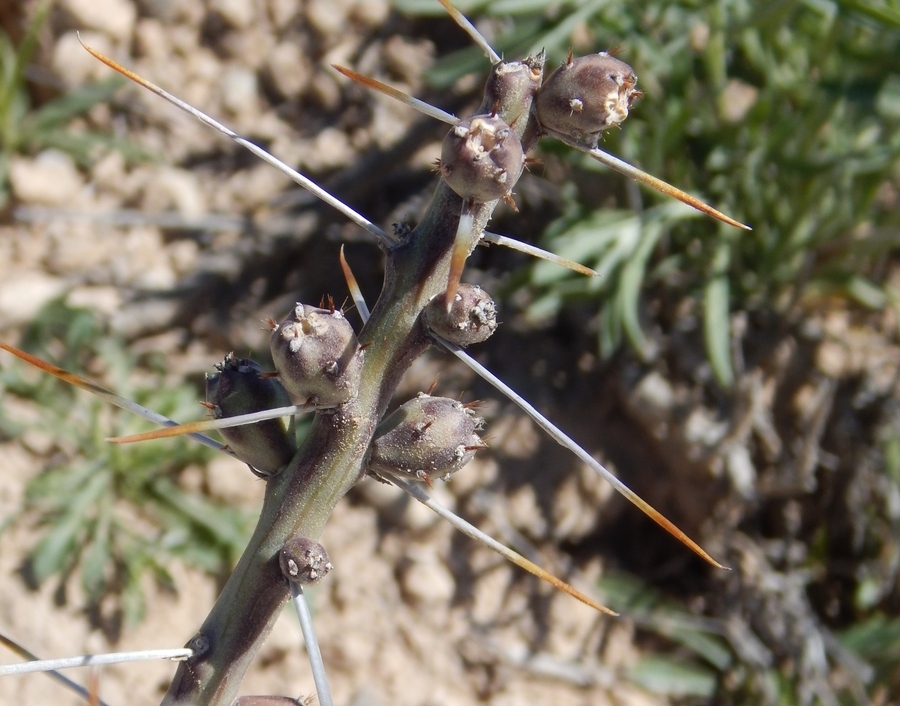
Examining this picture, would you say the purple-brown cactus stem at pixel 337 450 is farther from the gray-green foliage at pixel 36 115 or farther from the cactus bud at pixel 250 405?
the gray-green foliage at pixel 36 115

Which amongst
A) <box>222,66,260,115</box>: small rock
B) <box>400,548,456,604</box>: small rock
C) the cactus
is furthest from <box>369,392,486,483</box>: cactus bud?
<box>222,66,260,115</box>: small rock

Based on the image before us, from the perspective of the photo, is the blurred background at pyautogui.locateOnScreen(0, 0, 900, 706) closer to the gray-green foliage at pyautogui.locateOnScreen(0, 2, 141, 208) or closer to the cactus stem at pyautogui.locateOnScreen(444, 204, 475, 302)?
the gray-green foliage at pyautogui.locateOnScreen(0, 2, 141, 208)

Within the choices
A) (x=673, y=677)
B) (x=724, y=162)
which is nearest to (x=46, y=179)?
(x=724, y=162)

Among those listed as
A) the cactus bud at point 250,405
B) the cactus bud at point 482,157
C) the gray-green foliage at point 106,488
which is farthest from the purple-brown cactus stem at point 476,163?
the gray-green foliage at point 106,488

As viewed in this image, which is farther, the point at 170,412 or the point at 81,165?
the point at 81,165

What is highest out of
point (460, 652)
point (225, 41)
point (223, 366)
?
point (225, 41)

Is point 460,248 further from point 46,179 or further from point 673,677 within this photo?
point 46,179

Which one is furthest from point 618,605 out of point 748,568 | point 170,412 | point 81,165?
point 81,165

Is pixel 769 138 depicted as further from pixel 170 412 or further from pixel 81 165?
pixel 81 165
